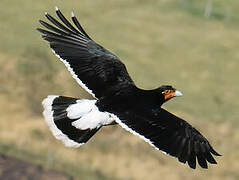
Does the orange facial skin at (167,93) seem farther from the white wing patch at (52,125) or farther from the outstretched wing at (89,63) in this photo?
the white wing patch at (52,125)

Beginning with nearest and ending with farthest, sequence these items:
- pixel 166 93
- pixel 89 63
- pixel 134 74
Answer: pixel 166 93
pixel 89 63
pixel 134 74

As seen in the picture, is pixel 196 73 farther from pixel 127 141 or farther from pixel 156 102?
pixel 156 102

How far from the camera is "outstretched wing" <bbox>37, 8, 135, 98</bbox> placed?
52.4ft

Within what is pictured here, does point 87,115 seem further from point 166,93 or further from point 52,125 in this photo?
point 166,93

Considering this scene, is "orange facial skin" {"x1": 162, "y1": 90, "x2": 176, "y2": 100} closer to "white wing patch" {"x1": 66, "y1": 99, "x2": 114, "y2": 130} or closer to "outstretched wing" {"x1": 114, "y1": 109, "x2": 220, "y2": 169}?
"outstretched wing" {"x1": 114, "y1": 109, "x2": 220, "y2": 169}

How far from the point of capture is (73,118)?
1554 cm

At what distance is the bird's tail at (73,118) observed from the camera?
599 inches

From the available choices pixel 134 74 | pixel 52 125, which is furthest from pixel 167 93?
pixel 134 74

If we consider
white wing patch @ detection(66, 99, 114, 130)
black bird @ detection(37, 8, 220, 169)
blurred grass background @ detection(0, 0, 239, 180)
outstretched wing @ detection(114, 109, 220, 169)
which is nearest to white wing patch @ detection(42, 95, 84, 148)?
black bird @ detection(37, 8, 220, 169)

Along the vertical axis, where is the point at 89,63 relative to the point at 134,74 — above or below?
above

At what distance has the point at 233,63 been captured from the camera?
1531 inches

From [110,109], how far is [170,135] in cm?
146

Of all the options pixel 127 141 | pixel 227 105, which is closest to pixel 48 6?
pixel 227 105

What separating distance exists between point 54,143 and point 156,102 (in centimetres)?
1130
